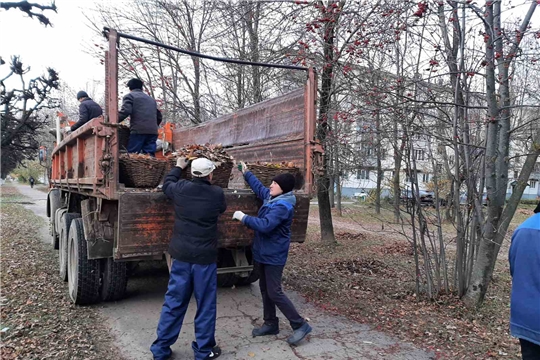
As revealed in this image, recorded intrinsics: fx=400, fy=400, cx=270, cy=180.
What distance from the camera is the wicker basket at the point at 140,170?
146 inches

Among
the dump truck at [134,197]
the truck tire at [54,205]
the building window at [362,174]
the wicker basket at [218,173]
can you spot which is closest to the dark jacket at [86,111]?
the dump truck at [134,197]

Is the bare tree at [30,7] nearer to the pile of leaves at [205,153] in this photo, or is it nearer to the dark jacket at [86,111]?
the dark jacket at [86,111]

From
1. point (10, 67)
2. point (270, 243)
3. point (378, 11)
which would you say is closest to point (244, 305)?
point (270, 243)

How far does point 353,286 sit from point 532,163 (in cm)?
288

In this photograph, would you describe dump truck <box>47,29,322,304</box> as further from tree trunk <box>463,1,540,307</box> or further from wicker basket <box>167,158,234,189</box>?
tree trunk <box>463,1,540,307</box>

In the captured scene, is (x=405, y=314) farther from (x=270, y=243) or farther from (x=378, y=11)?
(x=378, y=11)

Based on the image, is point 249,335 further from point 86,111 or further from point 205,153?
point 86,111

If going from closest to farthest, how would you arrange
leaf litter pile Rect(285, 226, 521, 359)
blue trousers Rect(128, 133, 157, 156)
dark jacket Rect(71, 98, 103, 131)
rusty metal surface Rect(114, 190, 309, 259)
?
rusty metal surface Rect(114, 190, 309, 259) → leaf litter pile Rect(285, 226, 521, 359) → blue trousers Rect(128, 133, 157, 156) → dark jacket Rect(71, 98, 103, 131)

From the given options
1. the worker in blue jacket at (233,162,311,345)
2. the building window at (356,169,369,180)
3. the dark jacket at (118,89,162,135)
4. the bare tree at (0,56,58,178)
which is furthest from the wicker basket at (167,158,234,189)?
the bare tree at (0,56,58,178)

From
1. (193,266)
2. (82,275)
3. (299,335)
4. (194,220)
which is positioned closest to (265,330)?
(299,335)

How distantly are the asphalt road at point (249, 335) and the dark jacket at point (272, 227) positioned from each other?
0.82 meters

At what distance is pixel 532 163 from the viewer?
4652 millimetres

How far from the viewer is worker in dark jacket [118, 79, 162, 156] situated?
Result: 15.7 ft

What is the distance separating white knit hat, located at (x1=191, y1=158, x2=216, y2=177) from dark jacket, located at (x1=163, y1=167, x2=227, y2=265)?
65 millimetres
